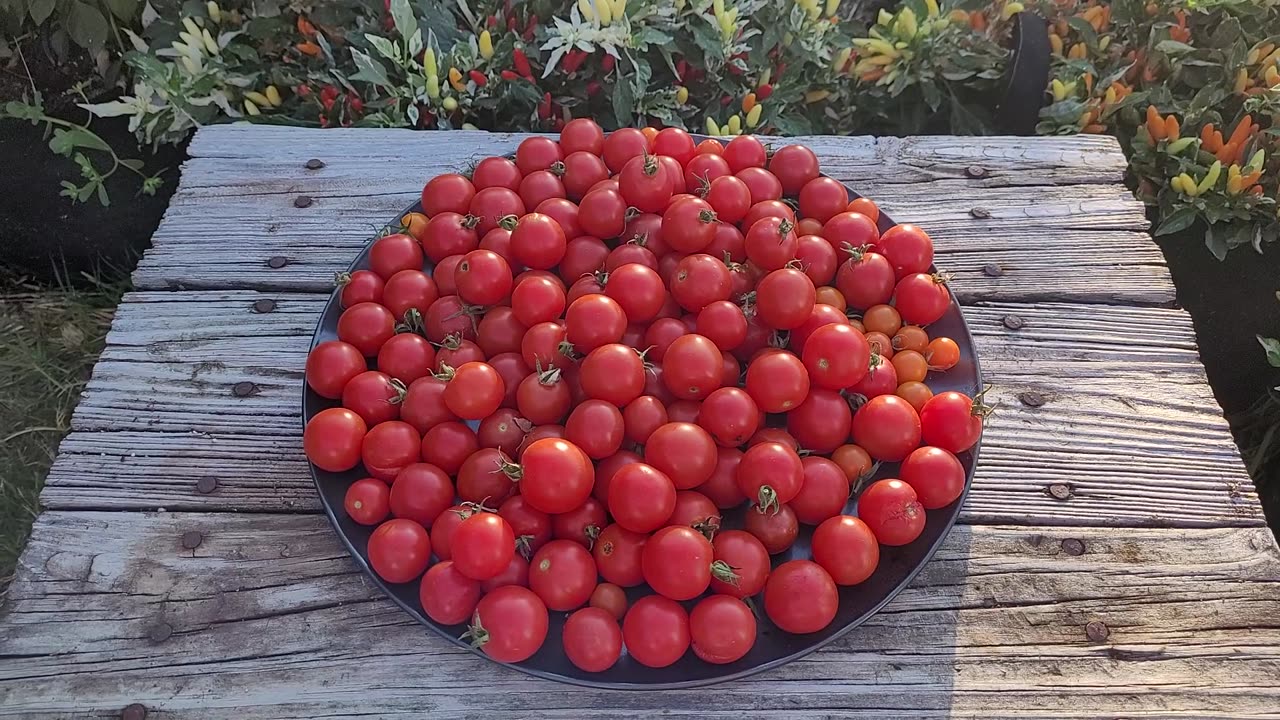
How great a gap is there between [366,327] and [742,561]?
722 mm

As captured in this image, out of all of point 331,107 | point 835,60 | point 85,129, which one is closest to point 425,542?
point 331,107

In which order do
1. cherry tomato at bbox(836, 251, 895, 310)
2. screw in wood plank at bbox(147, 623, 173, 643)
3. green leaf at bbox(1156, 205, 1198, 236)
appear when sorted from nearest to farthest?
screw in wood plank at bbox(147, 623, 173, 643)
cherry tomato at bbox(836, 251, 895, 310)
green leaf at bbox(1156, 205, 1198, 236)

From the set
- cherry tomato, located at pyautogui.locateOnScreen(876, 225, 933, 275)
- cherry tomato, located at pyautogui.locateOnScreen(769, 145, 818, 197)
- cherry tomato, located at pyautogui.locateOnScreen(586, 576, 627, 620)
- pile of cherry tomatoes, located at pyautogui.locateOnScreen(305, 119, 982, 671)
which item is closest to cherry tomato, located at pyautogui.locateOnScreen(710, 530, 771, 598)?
pile of cherry tomatoes, located at pyautogui.locateOnScreen(305, 119, 982, 671)

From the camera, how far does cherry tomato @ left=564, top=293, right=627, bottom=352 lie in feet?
4.25

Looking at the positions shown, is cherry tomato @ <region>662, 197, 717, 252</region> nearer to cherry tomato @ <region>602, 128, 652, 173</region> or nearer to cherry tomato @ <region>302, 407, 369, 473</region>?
cherry tomato @ <region>602, 128, 652, 173</region>

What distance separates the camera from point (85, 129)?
8.08 feet

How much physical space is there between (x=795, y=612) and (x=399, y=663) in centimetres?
62

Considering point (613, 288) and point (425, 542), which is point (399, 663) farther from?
point (613, 288)

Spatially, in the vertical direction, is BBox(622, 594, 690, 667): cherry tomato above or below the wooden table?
above

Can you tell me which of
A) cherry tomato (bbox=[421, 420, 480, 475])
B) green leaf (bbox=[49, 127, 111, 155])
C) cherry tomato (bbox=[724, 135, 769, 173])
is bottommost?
green leaf (bbox=[49, 127, 111, 155])

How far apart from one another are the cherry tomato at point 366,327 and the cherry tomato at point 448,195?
275mm

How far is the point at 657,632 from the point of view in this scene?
3.73ft

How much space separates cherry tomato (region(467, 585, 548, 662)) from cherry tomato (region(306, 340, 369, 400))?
451 millimetres

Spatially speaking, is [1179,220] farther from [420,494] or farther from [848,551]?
[420,494]
